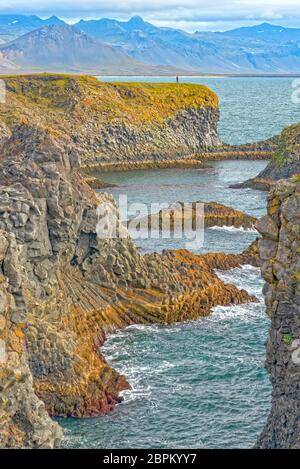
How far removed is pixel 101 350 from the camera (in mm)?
64500

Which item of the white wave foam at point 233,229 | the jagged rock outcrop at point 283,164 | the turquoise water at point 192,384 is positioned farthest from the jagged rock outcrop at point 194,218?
the jagged rock outcrop at point 283,164

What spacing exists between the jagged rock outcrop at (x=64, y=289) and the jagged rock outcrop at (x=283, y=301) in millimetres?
12205

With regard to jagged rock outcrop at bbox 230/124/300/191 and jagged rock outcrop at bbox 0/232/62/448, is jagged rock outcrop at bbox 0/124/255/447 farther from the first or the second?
jagged rock outcrop at bbox 230/124/300/191

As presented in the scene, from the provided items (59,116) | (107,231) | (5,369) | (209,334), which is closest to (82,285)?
(107,231)

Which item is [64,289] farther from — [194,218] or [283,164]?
[283,164]

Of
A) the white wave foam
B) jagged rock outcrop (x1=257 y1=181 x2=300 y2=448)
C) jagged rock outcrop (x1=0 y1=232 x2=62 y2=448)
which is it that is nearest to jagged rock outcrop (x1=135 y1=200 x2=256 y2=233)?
the white wave foam

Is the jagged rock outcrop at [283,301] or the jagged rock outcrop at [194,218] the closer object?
the jagged rock outcrop at [283,301]

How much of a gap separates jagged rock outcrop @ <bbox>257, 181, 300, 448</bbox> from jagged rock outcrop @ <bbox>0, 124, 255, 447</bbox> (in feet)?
40.0

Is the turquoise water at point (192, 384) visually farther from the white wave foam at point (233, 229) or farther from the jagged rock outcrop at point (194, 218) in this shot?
the jagged rock outcrop at point (194, 218)

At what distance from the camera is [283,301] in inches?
1598

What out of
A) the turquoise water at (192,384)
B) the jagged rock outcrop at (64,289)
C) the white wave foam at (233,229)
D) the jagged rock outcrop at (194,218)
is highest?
the jagged rock outcrop at (64,289)

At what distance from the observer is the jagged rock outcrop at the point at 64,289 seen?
48.0 m

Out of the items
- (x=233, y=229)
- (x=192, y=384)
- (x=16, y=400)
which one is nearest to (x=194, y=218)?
(x=233, y=229)
